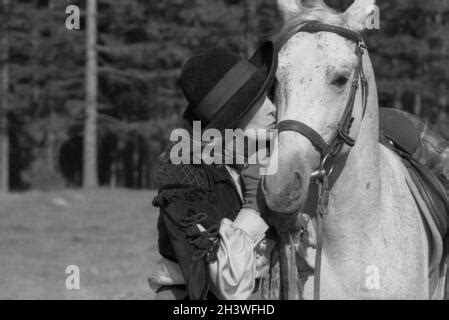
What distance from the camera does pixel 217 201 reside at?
3506mm

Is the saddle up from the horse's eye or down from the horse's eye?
down

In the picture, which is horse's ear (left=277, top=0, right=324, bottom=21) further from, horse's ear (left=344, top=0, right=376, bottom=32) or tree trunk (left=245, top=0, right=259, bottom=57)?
tree trunk (left=245, top=0, right=259, bottom=57)

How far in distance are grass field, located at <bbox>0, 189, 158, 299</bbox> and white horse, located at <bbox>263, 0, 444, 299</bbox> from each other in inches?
207

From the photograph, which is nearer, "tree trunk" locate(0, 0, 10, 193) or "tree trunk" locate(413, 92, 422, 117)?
"tree trunk" locate(413, 92, 422, 117)

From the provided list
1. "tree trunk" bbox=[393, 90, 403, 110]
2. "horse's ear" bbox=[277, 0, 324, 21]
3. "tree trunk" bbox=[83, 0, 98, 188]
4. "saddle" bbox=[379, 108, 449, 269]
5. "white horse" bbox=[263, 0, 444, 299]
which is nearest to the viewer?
"white horse" bbox=[263, 0, 444, 299]

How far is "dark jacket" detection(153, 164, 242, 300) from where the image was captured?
325 cm

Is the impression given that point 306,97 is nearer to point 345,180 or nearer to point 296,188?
point 296,188

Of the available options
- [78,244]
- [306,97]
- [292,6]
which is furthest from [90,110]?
[306,97]

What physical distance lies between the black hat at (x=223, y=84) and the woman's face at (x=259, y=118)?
6cm

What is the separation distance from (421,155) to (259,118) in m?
1.66

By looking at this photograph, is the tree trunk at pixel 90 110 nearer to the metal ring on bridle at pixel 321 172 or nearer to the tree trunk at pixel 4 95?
the tree trunk at pixel 4 95

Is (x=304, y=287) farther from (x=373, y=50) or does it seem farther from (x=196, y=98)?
(x=373, y=50)

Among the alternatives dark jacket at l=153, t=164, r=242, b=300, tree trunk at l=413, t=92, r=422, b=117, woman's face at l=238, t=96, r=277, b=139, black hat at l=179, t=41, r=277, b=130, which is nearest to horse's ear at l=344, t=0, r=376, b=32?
black hat at l=179, t=41, r=277, b=130

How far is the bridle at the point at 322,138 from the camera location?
340 cm
